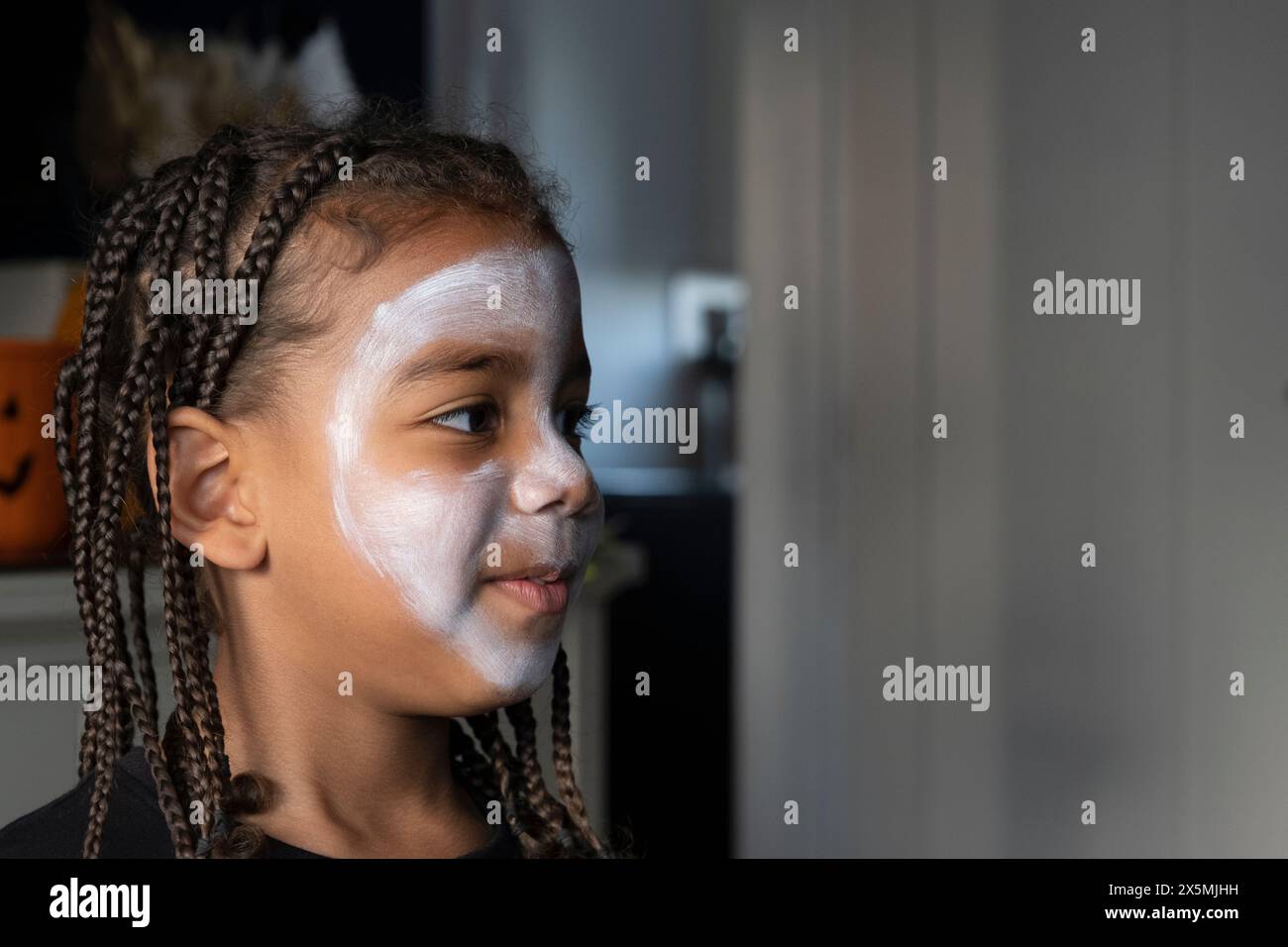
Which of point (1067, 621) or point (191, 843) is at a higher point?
point (1067, 621)

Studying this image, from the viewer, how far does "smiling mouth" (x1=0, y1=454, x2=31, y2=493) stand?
31.3 inches

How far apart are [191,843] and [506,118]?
55 cm

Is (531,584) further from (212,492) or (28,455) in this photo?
(28,455)

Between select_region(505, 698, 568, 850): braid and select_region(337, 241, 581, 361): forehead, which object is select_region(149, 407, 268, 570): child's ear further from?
select_region(505, 698, 568, 850): braid

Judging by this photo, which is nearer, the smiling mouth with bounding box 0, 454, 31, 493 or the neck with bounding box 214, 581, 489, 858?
the neck with bounding box 214, 581, 489, 858

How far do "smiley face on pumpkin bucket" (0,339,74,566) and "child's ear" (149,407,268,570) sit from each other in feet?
0.63

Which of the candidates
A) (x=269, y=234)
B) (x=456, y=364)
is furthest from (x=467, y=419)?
(x=269, y=234)

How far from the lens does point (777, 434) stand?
5.45 ft

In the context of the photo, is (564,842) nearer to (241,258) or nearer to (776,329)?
(241,258)

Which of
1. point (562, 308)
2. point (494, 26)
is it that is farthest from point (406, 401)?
point (494, 26)

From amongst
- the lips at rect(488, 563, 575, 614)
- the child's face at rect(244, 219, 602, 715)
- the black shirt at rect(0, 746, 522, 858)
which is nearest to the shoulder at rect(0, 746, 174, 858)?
the black shirt at rect(0, 746, 522, 858)

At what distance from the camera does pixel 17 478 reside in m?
0.81

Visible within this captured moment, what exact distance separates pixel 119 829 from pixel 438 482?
25 centimetres

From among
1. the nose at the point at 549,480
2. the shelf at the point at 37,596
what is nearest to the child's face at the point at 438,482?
the nose at the point at 549,480
